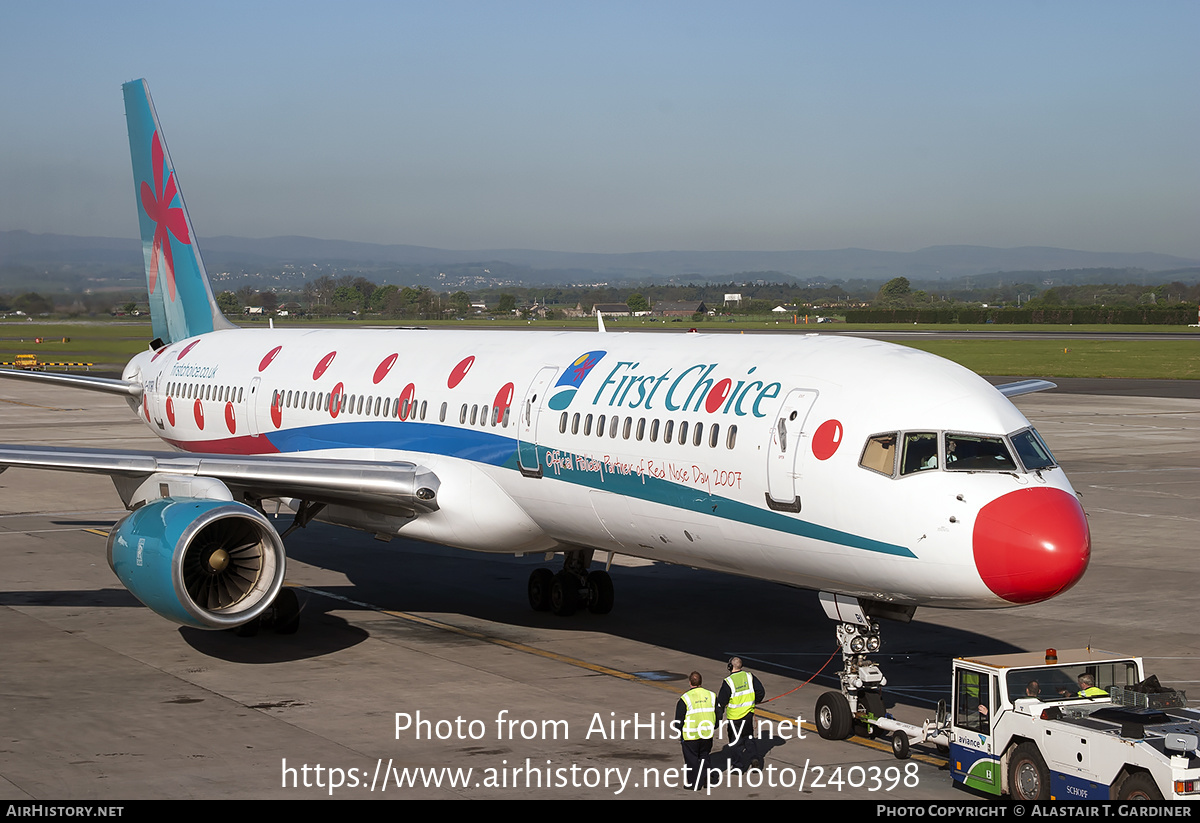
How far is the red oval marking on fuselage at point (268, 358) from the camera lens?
27.5 meters

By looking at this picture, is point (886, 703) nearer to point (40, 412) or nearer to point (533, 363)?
point (533, 363)

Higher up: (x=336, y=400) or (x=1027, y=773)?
(x=336, y=400)

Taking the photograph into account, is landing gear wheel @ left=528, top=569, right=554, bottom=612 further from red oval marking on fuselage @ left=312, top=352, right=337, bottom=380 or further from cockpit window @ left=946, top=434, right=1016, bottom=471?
cockpit window @ left=946, top=434, right=1016, bottom=471

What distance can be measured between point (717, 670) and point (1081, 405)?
49874 millimetres

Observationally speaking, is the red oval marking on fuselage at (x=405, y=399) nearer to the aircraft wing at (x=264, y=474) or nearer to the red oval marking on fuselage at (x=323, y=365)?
the aircraft wing at (x=264, y=474)

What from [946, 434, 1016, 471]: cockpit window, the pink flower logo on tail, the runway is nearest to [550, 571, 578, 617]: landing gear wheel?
the runway

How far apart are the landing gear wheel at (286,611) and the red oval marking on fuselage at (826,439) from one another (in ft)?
32.3

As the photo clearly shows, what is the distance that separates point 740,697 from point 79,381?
20.3 m

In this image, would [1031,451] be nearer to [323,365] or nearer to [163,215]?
[323,365]

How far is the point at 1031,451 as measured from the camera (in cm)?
1519

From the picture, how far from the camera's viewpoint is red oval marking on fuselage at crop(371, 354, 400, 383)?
24.1 meters

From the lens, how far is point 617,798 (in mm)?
13820

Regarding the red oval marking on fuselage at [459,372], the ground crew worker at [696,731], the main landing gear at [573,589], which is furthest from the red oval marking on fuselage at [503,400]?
the ground crew worker at [696,731]

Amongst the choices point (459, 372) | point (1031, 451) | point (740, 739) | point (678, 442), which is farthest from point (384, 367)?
point (1031, 451)
